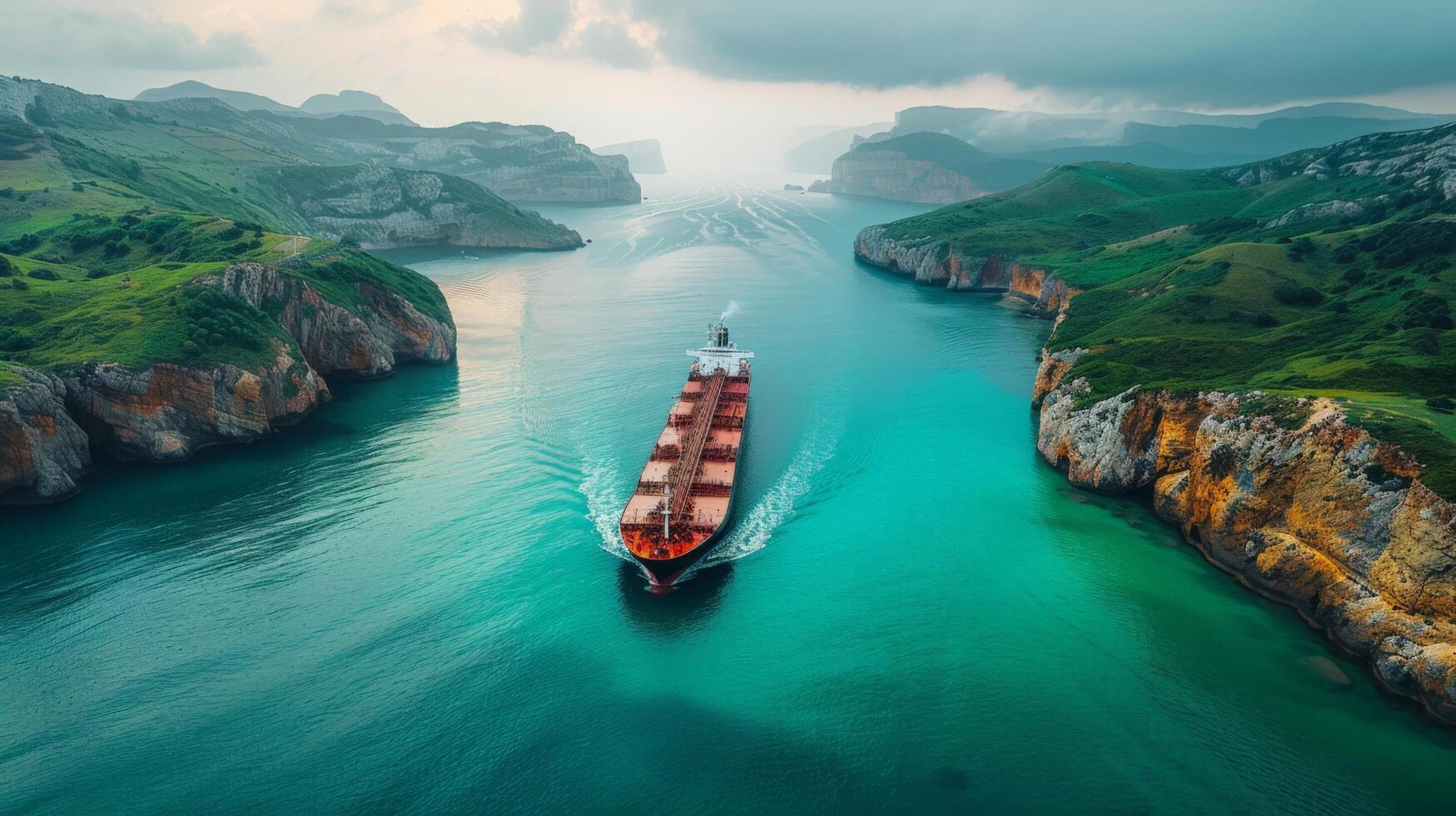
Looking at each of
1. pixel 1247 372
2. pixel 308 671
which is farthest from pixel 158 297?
pixel 1247 372

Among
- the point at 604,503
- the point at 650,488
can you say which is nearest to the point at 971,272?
the point at 650,488

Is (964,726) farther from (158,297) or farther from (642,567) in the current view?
(158,297)

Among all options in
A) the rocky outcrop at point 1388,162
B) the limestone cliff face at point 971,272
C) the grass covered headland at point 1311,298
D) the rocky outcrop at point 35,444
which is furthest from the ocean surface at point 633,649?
the rocky outcrop at point 1388,162

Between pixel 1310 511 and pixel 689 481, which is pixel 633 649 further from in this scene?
pixel 1310 511

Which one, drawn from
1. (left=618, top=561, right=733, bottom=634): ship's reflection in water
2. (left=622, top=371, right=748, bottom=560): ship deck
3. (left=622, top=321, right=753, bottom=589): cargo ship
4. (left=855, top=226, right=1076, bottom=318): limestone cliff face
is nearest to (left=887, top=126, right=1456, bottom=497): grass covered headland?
(left=855, top=226, right=1076, bottom=318): limestone cliff face

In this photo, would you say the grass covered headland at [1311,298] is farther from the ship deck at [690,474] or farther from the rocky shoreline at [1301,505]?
the ship deck at [690,474]
